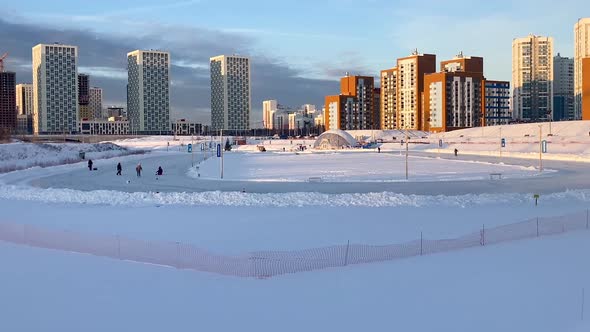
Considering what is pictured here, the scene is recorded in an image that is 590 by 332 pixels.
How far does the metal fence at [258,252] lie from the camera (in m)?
15.1

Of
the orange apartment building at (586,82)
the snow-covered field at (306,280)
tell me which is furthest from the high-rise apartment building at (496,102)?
the snow-covered field at (306,280)

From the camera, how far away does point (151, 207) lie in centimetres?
2791

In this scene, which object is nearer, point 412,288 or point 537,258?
point 412,288

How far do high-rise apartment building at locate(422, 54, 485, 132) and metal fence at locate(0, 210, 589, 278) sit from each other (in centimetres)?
16002

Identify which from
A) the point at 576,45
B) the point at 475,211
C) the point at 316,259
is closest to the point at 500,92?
the point at 576,45

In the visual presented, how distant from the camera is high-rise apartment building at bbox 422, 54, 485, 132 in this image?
17425cm

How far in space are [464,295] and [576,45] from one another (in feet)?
698

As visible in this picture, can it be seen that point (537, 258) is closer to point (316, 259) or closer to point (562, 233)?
point (562, 233)

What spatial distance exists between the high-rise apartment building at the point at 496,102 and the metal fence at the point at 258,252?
16717cm

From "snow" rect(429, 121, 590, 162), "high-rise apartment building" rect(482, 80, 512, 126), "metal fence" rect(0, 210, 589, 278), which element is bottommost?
"metal fence" rect(0, 210, 589, 278)

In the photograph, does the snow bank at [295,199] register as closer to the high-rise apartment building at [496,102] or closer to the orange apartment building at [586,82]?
the orange apartment building at [586,82]

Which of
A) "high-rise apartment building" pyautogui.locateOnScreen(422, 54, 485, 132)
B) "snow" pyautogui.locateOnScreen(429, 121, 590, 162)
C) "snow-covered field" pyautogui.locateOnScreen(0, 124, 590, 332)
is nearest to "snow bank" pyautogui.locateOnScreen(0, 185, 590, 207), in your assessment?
"snow-covered field" pyautogui.locateOnScreen(0, 124, 590, 332)

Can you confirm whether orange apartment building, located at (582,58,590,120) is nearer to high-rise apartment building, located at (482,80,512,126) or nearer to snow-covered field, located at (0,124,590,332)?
high-rise apartment building, located at (482,80,512,126)

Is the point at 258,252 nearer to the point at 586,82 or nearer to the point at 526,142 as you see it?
the point at 526,142
